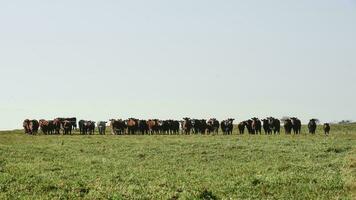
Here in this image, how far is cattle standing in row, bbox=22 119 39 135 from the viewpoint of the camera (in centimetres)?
7325

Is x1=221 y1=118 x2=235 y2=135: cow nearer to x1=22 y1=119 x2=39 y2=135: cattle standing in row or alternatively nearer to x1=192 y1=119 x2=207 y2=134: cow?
x1=192 y1=119 x2=207 y2=134: cow

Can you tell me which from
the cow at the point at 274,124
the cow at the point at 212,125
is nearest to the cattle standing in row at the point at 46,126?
the cow at the point at 212,125

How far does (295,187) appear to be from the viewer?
59.3 feet

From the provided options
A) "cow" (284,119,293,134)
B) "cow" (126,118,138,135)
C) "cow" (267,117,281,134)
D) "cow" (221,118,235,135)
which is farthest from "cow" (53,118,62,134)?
"cow" (284,119,293,134)

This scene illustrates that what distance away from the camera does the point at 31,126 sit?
241ft

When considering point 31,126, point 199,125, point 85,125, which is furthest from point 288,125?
point 31,126

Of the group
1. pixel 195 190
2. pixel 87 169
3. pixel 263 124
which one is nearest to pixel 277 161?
pixel 87 169

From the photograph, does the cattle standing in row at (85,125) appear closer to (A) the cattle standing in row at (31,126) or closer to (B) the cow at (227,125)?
(A) the cattle standing in row at (31,126)

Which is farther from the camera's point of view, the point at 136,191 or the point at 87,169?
the point at 87,169

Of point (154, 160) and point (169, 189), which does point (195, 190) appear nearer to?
point (169, 189)

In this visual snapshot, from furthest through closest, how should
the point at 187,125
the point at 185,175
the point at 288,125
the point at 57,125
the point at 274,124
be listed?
the point at 57,125 < the point at 187,125 < the point at 274,124 < the point at 288,125 < the point at 185,175

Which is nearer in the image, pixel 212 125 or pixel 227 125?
pixel 227 125

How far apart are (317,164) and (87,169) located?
33.2 feet

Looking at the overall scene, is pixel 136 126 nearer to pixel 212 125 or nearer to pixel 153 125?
pixel 153 125
